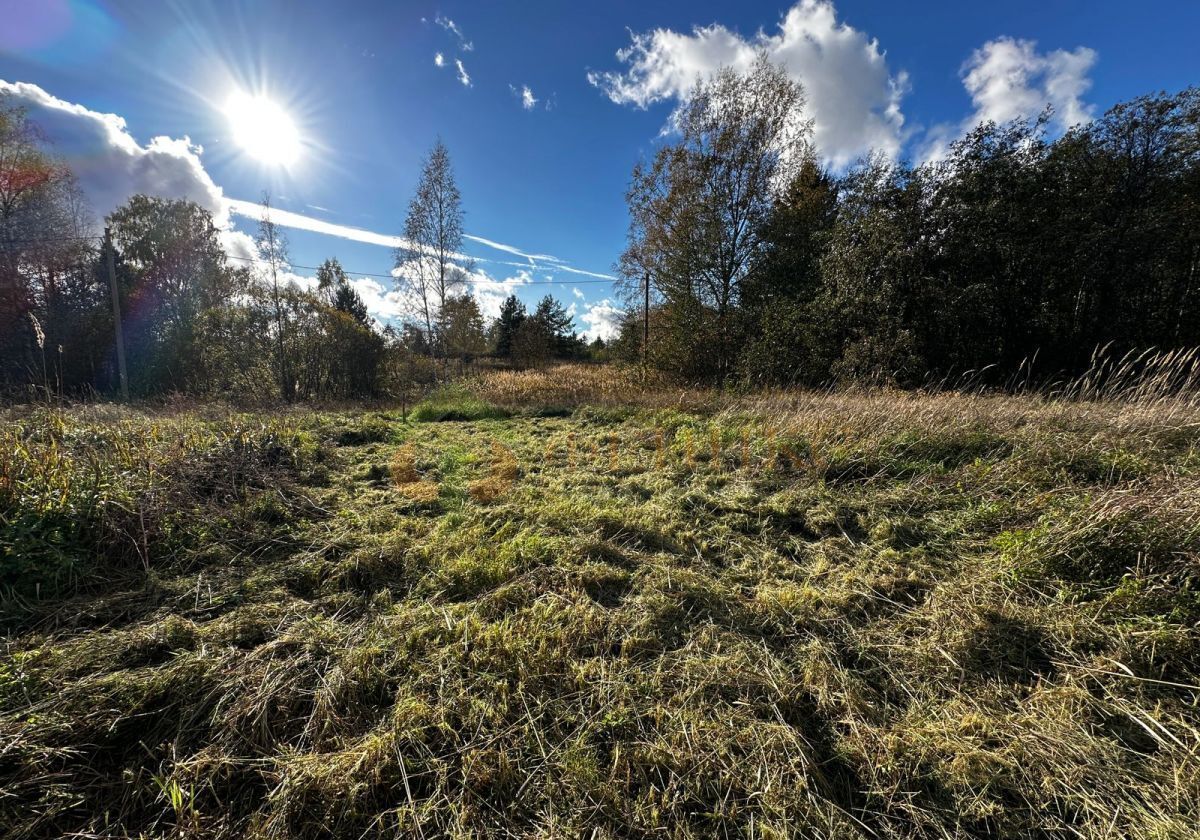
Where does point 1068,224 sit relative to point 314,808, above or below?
Result: above

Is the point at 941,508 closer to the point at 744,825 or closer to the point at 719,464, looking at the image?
the point at 719,464

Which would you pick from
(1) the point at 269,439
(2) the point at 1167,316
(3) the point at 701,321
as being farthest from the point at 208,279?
(2) the point at 1167,316

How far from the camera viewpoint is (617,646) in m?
2.10

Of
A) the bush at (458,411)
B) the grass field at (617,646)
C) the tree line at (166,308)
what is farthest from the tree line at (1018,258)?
the tree line at (166,308)

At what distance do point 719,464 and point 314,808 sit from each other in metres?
4.04

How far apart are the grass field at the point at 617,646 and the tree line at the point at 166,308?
33.5 ft

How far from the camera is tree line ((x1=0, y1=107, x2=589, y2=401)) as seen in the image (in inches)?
482

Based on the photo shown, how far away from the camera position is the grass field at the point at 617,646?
1.37m

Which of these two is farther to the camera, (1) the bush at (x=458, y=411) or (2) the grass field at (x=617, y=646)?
(1) the bush at (x=458, y=411)

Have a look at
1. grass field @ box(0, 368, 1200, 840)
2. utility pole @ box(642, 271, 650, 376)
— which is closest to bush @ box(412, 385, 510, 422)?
grass field @ box(0, 368, 1200, 840)

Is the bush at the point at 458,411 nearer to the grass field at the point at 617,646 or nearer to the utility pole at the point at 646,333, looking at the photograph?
the grass field at the point at 617,646

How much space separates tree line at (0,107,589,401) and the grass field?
10217mm

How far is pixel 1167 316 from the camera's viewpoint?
765cm

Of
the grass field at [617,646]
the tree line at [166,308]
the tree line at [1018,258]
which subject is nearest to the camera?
the grass field at [617,646]
